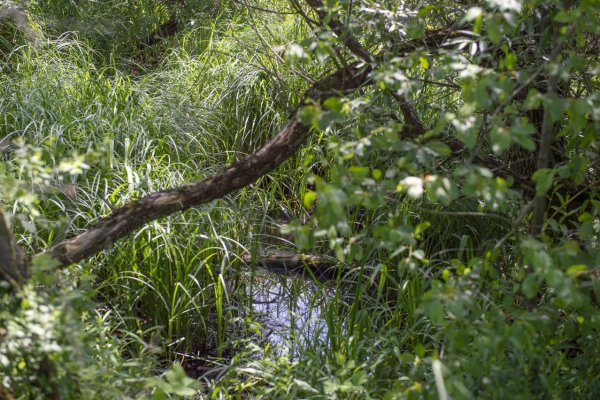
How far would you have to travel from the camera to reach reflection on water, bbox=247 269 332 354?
127 inches

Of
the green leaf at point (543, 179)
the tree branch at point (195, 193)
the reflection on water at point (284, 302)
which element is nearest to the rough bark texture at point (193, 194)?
the tree branch at point (195, 193)

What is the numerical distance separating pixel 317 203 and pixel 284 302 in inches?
57.8

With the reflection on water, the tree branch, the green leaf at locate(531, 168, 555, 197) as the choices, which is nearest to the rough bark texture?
the tree branch

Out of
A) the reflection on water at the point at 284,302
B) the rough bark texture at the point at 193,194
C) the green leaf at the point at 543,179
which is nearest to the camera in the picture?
the green leaf at the point at 543,179

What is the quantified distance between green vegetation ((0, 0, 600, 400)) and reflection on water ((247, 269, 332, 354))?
24 mm

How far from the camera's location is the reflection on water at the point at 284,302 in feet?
10.6

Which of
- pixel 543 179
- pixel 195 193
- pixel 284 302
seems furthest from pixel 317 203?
pixel 284 302

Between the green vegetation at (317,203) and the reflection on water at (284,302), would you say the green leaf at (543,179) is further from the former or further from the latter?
the reflection on water at (284,302)

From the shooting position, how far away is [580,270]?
182cm

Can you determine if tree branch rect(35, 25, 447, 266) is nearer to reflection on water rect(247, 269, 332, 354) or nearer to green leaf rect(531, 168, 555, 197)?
green leaf rect(531, 168, 555, 197)

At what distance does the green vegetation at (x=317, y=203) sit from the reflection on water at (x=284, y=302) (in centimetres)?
2

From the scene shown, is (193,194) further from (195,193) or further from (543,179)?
(543,179)

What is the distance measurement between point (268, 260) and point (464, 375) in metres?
1.74

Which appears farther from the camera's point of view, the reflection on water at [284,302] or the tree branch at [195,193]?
the reflection on water at [284,302]
